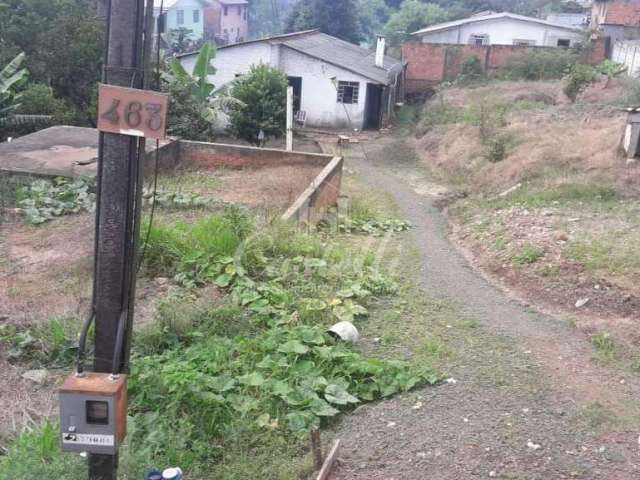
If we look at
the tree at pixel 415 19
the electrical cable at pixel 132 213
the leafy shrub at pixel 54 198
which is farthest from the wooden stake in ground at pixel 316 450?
the tree at pixel 415 19

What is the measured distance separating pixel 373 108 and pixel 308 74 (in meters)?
3.10

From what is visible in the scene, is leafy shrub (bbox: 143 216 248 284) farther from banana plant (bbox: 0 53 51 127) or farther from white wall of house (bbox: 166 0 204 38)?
white wall of house (bbox: 166 0 204 38)

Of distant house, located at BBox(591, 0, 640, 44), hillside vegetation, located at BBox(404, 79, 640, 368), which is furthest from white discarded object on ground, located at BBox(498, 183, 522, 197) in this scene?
distant house, located at BBox(591, 0, 640, 44)

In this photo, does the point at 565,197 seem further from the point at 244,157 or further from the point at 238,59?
the point at 238,59

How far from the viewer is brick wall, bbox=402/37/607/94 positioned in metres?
33.2

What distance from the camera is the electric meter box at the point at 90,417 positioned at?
10.6ft

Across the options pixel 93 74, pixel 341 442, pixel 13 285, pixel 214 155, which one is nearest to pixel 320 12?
pixel 93 74

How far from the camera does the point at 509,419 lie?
5039mm

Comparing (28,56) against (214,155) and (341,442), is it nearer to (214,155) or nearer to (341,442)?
(214,155)

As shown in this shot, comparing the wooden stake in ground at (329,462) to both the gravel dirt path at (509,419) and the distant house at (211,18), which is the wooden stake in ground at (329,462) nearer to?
the gravel dirt path at (509,419)

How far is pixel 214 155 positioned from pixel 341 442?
11600 mm

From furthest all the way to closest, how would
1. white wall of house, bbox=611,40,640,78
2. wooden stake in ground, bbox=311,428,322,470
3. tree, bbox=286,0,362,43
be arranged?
tree, bbox=286,0,362,43
white wall of house, bbox=611,40,640,78
wooden stake in ground, bbox=311,428,322,470

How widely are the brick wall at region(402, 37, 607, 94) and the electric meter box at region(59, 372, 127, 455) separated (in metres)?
32.2

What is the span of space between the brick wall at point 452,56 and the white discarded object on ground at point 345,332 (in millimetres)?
28956
